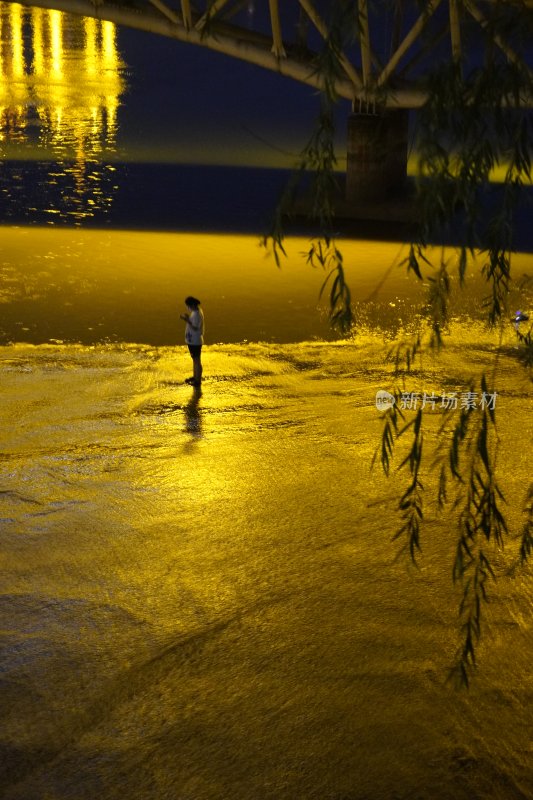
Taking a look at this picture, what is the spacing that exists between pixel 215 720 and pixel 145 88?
55.6m

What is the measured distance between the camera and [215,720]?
23.0 feet

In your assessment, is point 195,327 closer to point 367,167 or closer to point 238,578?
point 238,578

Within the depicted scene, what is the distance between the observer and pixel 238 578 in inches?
342

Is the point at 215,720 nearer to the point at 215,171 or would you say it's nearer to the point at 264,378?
the point at 264,378

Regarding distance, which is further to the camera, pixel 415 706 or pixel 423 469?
pixel 423 469

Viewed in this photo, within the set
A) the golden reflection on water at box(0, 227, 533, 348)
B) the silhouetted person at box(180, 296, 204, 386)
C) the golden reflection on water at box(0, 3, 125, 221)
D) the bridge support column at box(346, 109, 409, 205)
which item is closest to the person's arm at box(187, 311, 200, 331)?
the silhouetted person at box(180, 296, 204, 386)

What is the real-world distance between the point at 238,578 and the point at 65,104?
41.0m

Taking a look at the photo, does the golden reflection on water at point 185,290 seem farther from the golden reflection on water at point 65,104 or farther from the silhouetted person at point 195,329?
the golden reflection on water at point 65,104

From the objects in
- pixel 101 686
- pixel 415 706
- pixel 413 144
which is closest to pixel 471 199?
pixel 413 144

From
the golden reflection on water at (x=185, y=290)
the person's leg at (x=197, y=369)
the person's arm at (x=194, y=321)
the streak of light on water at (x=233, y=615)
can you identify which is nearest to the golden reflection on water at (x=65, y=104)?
the golden reflection on water at (x=185, y=290)

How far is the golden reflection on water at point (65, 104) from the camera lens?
30453 mm

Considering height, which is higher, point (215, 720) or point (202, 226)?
point (202, 226)

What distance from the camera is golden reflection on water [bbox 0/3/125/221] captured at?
3045cm

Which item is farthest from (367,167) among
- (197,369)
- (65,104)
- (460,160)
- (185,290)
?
(65,104)
